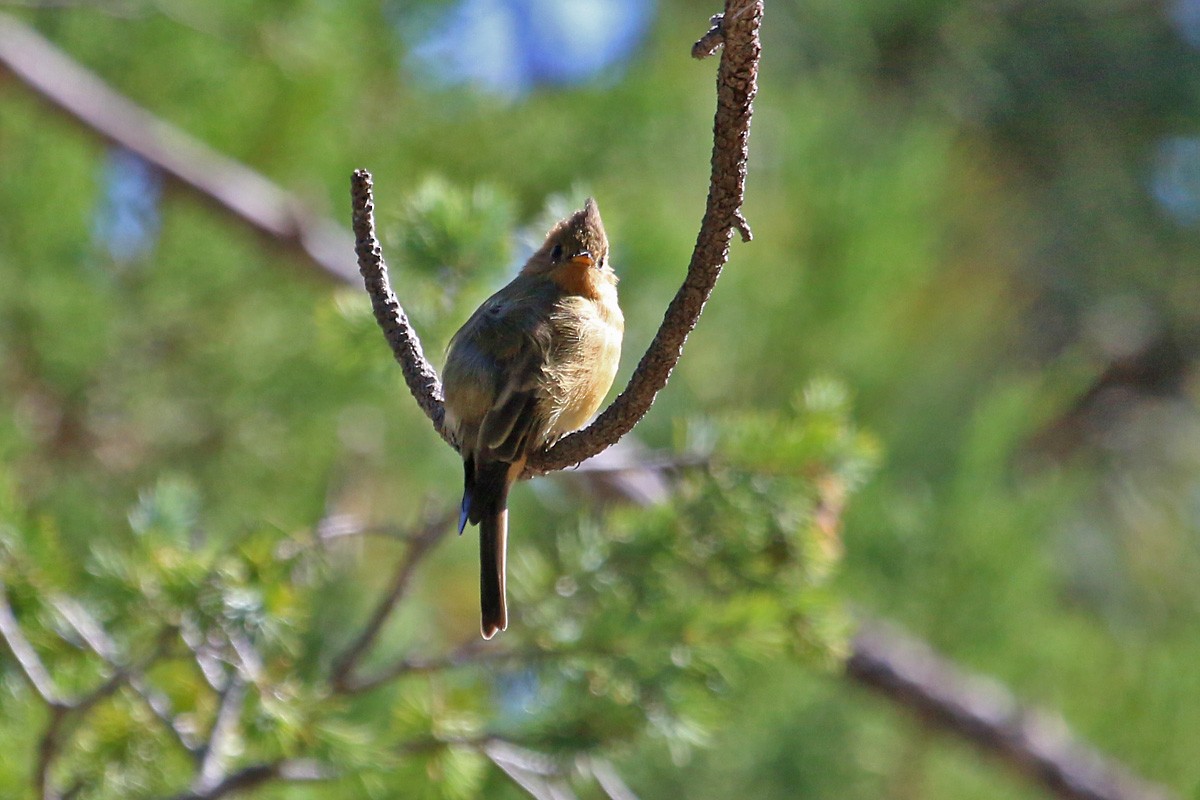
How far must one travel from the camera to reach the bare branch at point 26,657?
223 cm

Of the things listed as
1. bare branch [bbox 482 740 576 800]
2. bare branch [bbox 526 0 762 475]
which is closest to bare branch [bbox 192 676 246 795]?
bare branch [bbox 482 740 576 800]

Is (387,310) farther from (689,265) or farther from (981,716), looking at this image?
(981,716)

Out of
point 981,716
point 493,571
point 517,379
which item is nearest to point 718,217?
point 517,379

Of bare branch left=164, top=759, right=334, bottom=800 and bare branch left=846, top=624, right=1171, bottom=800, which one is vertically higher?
bare branch left=846, top=624, right=1171, bottom=800

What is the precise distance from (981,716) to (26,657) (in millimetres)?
2471

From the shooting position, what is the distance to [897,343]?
482 cm

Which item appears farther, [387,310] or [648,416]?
[648,416]

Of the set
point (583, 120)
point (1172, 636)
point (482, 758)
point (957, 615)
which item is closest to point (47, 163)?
point (583, 120)

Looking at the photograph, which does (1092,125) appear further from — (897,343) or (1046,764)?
(1046,764)

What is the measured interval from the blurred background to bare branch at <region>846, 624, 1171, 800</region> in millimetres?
119

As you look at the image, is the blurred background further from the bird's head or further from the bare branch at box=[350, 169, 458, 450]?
the bare branch at box=[350, 169, 458, 450]

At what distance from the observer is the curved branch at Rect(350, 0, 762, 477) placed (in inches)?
56.6

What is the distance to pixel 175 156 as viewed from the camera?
13.5 ft

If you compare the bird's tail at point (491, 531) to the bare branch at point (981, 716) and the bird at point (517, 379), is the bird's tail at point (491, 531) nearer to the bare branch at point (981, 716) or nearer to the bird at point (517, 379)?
the bird at point (517, 379)
